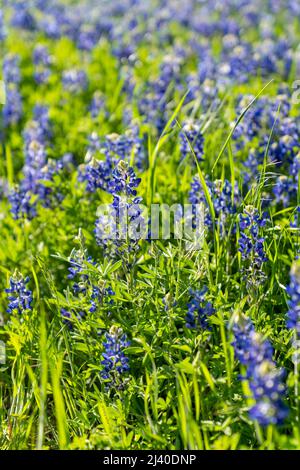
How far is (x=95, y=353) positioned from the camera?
2.92 m

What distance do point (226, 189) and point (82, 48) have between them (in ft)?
13.6

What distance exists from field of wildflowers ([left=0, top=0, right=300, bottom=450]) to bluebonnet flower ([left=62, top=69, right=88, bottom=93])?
0.05ft

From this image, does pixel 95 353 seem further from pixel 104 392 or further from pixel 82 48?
pixel 82 48

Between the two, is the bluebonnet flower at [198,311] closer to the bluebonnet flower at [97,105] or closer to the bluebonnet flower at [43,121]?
the bluebonnet flower at [43,121]

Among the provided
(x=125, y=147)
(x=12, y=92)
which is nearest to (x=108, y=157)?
(x=125, y=147)

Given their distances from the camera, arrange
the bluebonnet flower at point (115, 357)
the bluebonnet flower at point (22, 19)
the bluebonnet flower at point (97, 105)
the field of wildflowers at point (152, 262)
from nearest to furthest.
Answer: the field of wildflowers at point (152, 262) → the bluebonnet flower at point (115, 357) → the bluebonnet flower at point (97, 105) → the bluebonnet flower at point (22, 19)

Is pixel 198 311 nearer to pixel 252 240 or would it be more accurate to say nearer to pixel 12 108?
pixel 252 240

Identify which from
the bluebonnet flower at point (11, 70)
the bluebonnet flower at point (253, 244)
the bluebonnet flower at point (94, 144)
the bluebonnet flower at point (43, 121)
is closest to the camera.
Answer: the bluebonnet flower at point (253, 244)

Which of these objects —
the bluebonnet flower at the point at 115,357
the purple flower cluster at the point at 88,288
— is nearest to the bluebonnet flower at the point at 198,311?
the bluebonnet flower at the point at 115,357

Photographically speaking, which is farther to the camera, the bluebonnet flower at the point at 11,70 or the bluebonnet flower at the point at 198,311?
the bluebonnet flower at the point at 11,70

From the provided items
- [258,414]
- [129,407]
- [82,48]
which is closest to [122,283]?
[129,407]

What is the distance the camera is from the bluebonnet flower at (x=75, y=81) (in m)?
5.86

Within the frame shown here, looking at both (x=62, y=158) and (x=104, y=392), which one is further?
(x=62, y=158)

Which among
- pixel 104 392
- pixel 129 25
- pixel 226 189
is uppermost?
pixel 129 25
